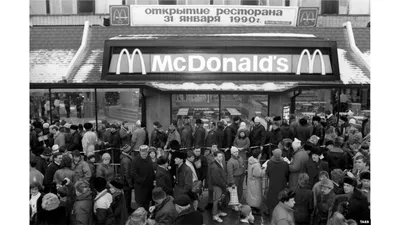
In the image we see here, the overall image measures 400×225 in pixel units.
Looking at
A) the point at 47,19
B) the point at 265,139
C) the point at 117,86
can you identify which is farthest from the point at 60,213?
the point at 47,19

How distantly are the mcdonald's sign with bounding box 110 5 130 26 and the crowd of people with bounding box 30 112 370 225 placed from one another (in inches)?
299

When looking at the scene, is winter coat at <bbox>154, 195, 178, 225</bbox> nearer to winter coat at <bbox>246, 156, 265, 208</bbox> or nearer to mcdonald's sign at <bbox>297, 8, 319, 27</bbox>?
winter coat at <bbox>246, 156, 265, 208</bbox>

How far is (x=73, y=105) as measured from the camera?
15.1 meters

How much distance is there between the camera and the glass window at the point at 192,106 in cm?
1436

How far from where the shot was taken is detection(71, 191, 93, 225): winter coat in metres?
6.36

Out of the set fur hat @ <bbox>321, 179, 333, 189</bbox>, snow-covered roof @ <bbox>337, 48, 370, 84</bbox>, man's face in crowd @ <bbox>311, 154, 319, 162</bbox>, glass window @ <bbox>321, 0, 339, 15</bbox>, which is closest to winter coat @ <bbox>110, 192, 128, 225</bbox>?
fur hat @ <bbox>321, 179, 333, 189</bbox>

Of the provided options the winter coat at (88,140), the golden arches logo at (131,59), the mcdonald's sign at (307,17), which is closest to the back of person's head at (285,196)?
the winter coat at (88,140)

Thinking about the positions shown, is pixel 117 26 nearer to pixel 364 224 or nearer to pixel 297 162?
pixel 297 162

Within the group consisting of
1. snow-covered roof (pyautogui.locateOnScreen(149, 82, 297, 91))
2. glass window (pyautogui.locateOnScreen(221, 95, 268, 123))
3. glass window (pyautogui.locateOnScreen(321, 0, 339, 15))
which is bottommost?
glass window (pyautogui.locateOnScreen(221, 95, 268, 123))

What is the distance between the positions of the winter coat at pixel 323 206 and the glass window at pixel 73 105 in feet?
34.4

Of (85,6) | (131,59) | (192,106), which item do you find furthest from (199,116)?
(85,6)

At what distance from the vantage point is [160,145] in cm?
1147

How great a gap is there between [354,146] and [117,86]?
857 cm

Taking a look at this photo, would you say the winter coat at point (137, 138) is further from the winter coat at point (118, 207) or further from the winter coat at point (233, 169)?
the winter coat at point (118, 207)
